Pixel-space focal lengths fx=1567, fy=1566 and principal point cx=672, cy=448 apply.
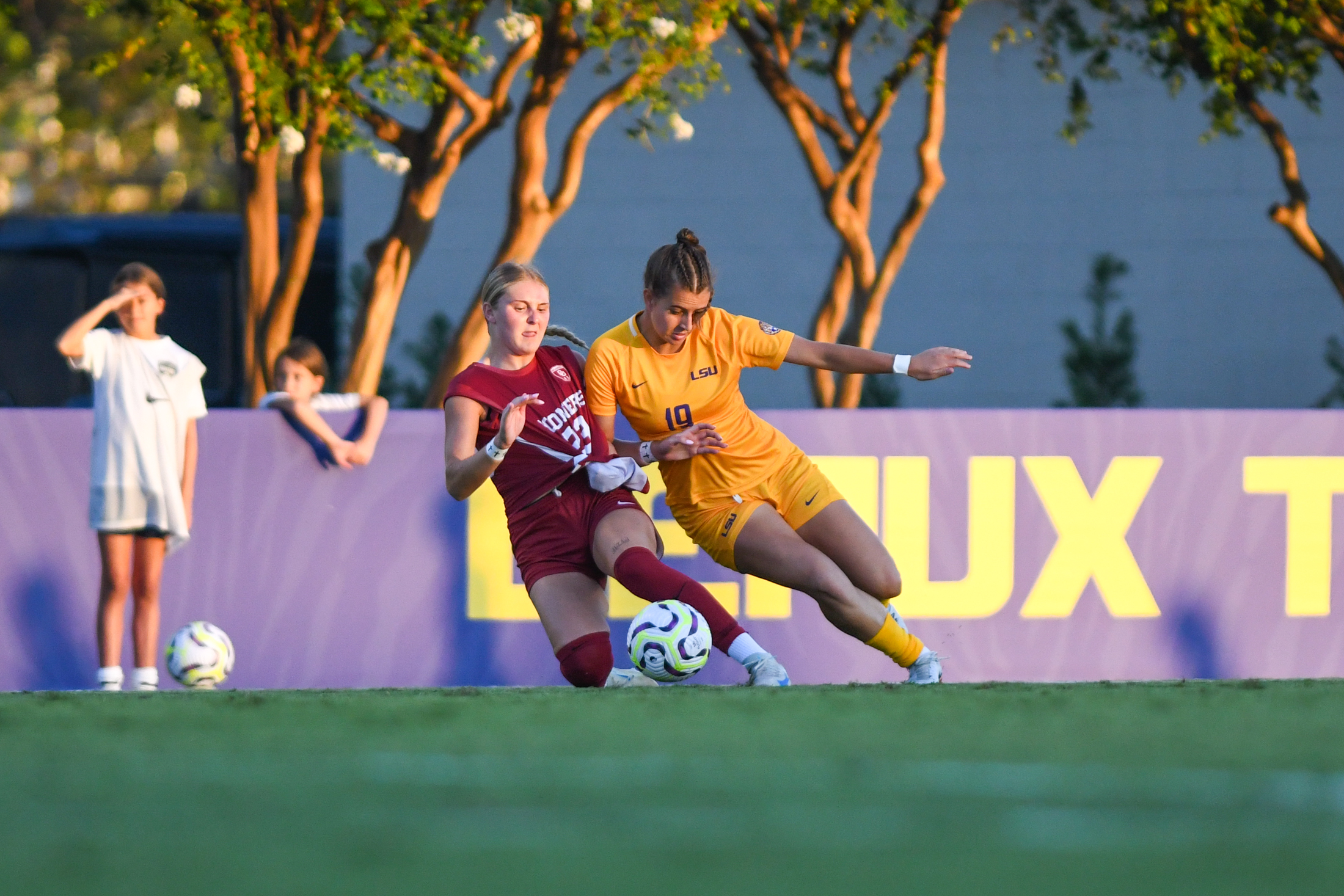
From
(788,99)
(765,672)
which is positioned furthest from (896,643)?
(788,99)

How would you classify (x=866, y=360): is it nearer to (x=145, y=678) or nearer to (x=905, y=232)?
(x=145, y=678)

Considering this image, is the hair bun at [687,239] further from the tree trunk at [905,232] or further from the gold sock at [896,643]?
the tree trunk at [905,232]

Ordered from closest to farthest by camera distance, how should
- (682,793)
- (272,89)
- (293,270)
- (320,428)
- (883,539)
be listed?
(682,793)
(320,428)
(883,539)
(272,89)
(293,270)

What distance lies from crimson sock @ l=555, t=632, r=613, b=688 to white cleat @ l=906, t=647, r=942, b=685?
1.18 meters

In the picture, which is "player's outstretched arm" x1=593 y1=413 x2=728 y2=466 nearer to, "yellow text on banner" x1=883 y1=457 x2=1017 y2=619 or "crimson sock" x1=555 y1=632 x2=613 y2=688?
"crimson sock" x1=555 y1=632 x2=613 y2=688

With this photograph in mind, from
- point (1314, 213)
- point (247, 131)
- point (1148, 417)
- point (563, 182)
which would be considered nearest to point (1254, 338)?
point (1314, 213)

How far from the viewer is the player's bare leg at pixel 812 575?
568cm

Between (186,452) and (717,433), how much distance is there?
2.85 meters

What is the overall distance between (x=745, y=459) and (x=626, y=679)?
3.17 feet

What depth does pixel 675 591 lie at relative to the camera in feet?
17.9

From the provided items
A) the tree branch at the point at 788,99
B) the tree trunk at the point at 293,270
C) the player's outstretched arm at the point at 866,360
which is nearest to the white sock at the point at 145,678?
the player's outstretched arm at the point at 866,360

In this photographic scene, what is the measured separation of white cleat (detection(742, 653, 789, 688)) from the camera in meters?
5.37

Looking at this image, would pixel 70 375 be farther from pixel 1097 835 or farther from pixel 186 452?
pixel 1097 835

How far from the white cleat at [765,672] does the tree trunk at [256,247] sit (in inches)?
243
